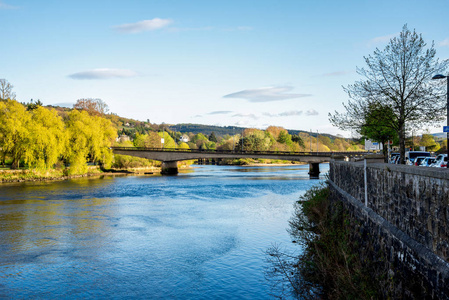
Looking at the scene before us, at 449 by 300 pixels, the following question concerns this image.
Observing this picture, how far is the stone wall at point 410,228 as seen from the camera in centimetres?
707

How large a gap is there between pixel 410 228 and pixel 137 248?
13.0m

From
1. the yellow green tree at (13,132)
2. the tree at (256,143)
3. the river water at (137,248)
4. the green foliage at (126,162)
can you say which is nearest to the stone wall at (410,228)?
the river water at (137,248)

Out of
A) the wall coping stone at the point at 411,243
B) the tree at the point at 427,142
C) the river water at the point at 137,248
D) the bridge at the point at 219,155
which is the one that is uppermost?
the tree at the point at 427,142

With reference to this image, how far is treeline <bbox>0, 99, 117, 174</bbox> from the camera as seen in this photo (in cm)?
5481

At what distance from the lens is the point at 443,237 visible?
7043 millimetres

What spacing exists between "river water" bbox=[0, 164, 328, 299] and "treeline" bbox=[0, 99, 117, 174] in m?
23.1

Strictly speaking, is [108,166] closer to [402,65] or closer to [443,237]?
[402,65]

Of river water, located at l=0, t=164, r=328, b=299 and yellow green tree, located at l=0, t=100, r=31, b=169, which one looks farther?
yellow green tree, located at l=0, t=100, r=31, b=169

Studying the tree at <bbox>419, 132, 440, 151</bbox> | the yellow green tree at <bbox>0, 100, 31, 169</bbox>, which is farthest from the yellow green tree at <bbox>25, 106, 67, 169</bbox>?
the tree at <bbox>419, 132, 440, 151</bbox>

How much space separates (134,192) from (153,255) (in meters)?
27.9

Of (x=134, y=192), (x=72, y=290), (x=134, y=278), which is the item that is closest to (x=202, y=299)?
(x=134, y=278)

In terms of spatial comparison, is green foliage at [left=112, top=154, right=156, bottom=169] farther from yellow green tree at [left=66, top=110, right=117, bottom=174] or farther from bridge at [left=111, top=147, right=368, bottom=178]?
yellow green tree at [left=66, top=110, right=117, bottom=174]

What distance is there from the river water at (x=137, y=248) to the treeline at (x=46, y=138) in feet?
75.7

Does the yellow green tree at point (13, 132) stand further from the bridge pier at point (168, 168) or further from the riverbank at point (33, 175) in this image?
the bridge pier at point (168, 168)
